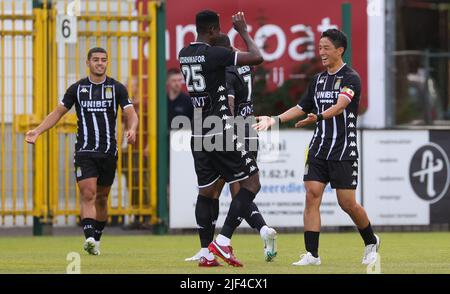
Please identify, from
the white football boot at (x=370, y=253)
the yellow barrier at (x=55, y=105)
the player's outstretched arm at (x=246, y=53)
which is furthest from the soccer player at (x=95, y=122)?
the yellow barrier at (x=55, y=105)

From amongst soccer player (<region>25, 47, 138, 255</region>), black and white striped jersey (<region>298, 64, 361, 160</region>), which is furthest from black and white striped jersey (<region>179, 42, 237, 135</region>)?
soccer player (<region>25, 47, 138, 255</region>)

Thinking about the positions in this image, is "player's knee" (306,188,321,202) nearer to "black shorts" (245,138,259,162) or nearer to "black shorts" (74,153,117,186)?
"black shorts" (245,138,259,162)

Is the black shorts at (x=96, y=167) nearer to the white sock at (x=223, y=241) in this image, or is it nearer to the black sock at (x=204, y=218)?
the black sock at (x=204, y=218)

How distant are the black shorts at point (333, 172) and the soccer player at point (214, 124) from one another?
536mm

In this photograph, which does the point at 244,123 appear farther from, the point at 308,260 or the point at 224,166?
the point at 308,260

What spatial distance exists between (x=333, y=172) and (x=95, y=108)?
3.51 m

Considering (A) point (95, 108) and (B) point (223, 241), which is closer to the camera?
(B) point (223, 241)

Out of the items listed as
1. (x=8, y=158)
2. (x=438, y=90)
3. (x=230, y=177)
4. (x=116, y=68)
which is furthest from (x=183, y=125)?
(x=230, y=177)

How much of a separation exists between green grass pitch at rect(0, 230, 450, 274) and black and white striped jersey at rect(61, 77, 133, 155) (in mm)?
1247

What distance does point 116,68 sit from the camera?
19484 millimetres

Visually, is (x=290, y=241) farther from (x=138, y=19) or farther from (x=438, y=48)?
(x=438, y=48)

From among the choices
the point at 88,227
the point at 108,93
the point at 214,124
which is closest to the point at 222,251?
the point at 214,124

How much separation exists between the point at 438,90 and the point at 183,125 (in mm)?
5523

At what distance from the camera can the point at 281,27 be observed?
21094mm
